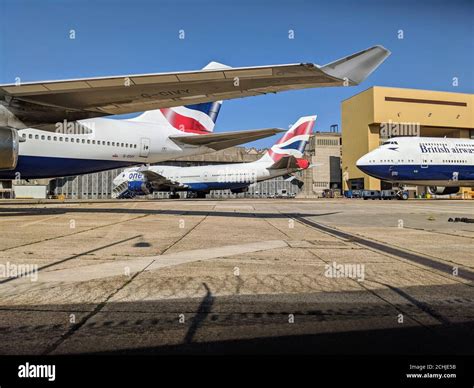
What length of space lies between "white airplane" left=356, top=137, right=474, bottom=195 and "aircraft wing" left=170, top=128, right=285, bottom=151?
26309 mm

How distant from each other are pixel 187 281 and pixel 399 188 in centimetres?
4681

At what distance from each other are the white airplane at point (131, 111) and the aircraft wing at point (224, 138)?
7cm

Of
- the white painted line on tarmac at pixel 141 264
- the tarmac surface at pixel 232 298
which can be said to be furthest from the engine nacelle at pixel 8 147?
the white painted line on tarmac at pixel 141 264

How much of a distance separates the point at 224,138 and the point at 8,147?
32.3ft

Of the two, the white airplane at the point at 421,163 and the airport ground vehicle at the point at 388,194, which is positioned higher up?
the white airplane at the point at 421,163

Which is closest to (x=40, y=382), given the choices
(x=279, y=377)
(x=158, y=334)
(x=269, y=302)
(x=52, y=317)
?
(x=158, y=334)

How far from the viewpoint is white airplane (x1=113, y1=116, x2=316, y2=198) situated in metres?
44.6

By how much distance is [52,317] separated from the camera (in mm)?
3383

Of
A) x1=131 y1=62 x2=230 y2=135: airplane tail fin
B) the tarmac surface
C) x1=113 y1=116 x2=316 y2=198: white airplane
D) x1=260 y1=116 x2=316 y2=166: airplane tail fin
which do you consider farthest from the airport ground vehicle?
the tarmac surface

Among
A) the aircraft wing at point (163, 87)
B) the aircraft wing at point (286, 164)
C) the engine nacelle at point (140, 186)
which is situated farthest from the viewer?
the engine nacelle at point (140, 186)

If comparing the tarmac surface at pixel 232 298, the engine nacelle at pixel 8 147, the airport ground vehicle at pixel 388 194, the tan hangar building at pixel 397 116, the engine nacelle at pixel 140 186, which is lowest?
the tarmac surface at pixel 232 298

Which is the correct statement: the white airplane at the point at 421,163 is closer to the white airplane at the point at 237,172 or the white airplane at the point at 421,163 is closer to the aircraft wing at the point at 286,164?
the aircraft wing at the point at 286,164

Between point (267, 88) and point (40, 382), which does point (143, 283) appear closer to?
point (40, 382)

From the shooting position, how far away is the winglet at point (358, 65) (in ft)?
33.4
